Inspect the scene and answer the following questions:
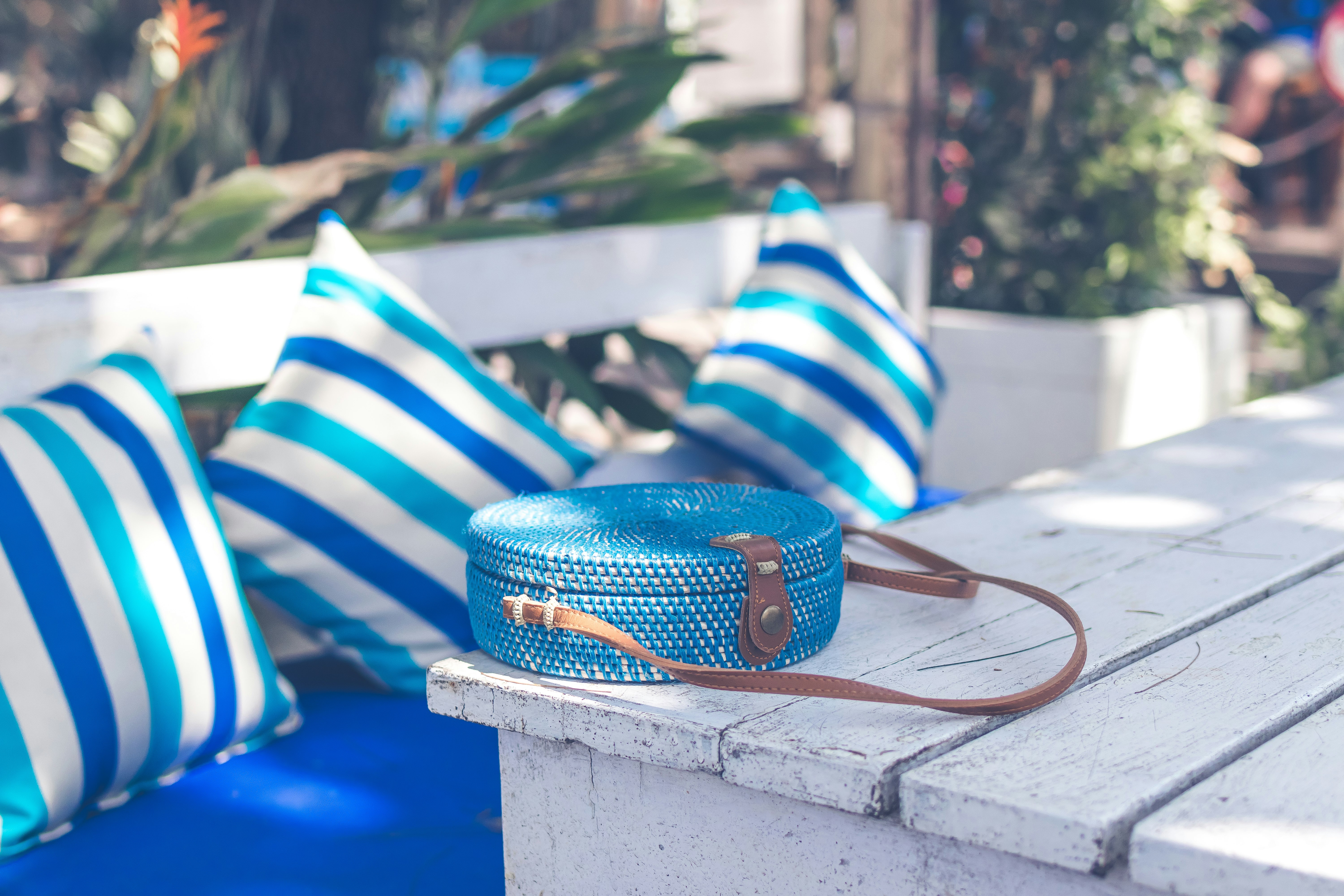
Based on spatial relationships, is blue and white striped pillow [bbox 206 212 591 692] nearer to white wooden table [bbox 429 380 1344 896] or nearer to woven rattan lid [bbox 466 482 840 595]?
woven rattan lid [bbox 466 482 840 595]

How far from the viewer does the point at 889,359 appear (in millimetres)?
1784

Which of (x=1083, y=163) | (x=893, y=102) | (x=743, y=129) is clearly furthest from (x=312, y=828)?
(x=1083, y=163)

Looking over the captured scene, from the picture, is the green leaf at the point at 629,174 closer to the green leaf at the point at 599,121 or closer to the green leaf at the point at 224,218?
the green leaf at the point at 599,121

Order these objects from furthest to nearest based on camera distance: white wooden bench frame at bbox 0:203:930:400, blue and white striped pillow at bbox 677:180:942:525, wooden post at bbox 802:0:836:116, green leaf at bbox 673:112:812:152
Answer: wooden post at bbox 802:0:836:116 < green leaf at bbox 673:112:812:152 < blue and white striped pillow at bbox 677:180:942:525 < white wooden bench frame at bbox 0:203:930:400

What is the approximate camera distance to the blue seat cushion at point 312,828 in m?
0.94

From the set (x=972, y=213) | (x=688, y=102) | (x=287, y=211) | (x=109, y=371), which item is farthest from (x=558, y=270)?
(x=688, y=102)

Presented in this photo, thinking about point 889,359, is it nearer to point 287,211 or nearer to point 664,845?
point 287,211

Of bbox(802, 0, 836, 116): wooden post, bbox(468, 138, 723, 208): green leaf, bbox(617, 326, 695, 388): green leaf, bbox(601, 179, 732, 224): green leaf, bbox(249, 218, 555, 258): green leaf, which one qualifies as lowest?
bbox(617, 326, 695, 388): green leaf

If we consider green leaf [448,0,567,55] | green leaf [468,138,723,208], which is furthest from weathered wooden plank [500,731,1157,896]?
green leaf [448,0,567,55]

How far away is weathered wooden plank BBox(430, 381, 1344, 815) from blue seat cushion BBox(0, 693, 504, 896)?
0.68 feet

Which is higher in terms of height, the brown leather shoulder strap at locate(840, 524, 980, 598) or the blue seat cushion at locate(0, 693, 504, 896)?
the brown leather shoulder strap at locate(840, 524, 980, 598)

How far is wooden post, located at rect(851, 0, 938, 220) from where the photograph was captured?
8.61 feet

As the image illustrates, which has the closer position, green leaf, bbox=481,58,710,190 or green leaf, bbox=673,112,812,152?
green leaf, bbox=481,58,710,190

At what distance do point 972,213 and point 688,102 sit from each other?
11.1ft
